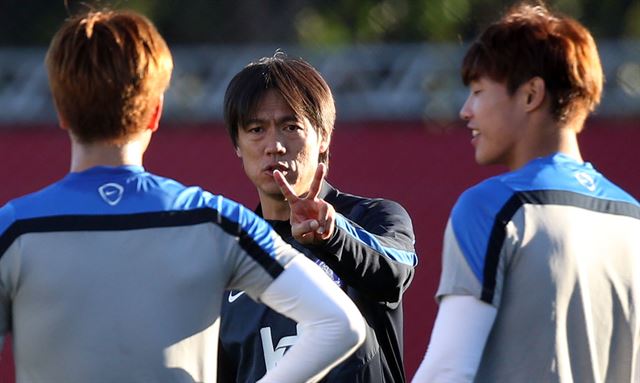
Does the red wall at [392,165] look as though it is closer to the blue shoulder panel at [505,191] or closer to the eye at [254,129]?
the eye at [254,129]

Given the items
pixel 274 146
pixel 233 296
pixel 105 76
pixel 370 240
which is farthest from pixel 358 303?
pixel 105 76

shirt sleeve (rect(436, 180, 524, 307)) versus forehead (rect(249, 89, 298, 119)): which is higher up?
forehead (rect(249, 89, 298, 119))

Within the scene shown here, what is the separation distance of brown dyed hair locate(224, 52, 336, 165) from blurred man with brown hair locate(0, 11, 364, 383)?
0.88 meters

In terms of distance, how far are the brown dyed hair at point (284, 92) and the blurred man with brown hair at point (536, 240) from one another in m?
0.69

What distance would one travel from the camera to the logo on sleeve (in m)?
2.48

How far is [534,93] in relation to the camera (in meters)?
2.71

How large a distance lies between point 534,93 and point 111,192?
0.85 m

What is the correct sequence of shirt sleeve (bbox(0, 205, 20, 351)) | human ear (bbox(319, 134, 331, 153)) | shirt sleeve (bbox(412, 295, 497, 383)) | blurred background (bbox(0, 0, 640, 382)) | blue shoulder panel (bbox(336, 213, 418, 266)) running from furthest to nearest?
blurred background (bbox(0, 0, 640, 382))
human ear (bbox(319, 134, 331, 153))
blue shoulder panel (bbox(336, 213, 418, 266))
shirt sleeve (bbox(412, 295, 497, 383))
shirt sleeve (bbox(0, 205, 20, 351))

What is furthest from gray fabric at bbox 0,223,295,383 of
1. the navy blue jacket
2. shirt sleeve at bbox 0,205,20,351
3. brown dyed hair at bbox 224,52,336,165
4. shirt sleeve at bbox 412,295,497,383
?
brown dyed hair at bbox 224,52,336,165

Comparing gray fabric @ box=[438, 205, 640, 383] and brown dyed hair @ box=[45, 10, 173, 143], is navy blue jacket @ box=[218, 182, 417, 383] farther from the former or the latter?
brown dyed hair @ box=[45, 10, 173, 143]

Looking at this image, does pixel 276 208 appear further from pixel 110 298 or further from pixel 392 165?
pixel 392 165

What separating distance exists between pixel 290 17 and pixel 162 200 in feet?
32.7

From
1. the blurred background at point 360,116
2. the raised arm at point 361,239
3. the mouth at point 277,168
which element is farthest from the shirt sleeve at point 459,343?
the blurred background at point 360,116

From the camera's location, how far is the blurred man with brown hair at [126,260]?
2441mm
